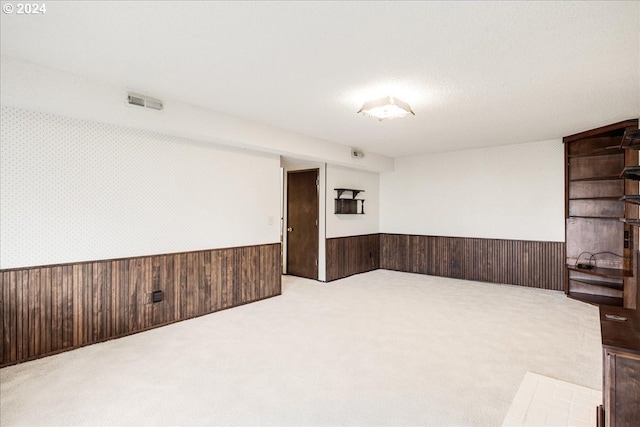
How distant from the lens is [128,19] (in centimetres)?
205

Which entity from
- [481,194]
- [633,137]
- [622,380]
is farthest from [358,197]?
[622,380]

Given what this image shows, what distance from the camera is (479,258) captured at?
20.7 feet

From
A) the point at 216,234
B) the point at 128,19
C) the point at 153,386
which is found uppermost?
the point at 128,19

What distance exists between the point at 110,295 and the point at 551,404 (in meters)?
3.93

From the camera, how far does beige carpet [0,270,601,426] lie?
2.20 meters

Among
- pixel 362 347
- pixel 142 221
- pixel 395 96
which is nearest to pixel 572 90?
pixel 395 96

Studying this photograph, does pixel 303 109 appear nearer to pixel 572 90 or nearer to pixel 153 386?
pixel 572 90

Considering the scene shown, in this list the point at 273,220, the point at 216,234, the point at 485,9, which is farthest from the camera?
the point at 273,220

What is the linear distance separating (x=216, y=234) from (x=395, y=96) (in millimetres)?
2780

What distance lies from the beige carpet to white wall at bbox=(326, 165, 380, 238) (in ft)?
7.38

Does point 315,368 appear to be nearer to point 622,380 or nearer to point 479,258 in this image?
point 622,380

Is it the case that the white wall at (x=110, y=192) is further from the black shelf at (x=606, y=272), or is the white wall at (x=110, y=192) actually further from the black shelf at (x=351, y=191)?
the black shelf at (x=606, y=272)

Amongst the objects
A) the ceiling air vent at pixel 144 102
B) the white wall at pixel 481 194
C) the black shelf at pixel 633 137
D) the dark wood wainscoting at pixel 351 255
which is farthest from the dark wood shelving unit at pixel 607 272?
the ceiling air vent at pixel 144 102

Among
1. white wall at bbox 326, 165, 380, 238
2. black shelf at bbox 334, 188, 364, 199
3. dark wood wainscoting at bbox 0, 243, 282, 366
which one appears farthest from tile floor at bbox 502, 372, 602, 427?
black shelf at bbox 334, 188, 364, 199
